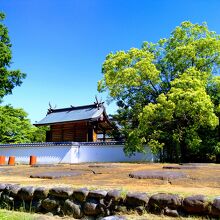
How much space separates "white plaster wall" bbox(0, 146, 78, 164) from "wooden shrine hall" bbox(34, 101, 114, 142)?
155 inches

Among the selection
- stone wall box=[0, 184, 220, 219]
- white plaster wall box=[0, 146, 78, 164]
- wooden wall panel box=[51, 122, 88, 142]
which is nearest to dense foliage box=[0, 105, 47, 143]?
wooden wall panel box=[51, 122, 88, 142]

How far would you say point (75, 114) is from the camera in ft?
93.1

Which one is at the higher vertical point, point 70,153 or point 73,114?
point 73,114

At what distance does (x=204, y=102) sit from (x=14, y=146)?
561 inches

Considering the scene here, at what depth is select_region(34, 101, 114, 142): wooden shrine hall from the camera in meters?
26.0

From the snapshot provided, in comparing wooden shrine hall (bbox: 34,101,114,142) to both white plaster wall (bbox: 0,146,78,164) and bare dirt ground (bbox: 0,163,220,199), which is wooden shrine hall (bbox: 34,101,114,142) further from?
bare dirt ground (bbox: 0,163,220,199)

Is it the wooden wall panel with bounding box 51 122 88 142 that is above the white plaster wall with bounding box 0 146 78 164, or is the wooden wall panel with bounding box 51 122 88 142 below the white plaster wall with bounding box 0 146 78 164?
above

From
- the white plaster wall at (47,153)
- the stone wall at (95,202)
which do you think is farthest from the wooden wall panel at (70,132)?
the stone wall at (95,202)

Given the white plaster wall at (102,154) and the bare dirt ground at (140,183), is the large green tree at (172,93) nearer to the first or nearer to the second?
the white plaster wall at (102,154)

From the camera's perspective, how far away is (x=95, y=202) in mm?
4664

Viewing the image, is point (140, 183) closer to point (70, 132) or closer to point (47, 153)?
point (47, 153)

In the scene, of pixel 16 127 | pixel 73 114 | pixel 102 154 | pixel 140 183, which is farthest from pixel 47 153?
pixel 140 183

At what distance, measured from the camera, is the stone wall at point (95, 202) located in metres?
4.01

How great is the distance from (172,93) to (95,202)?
1355cm
